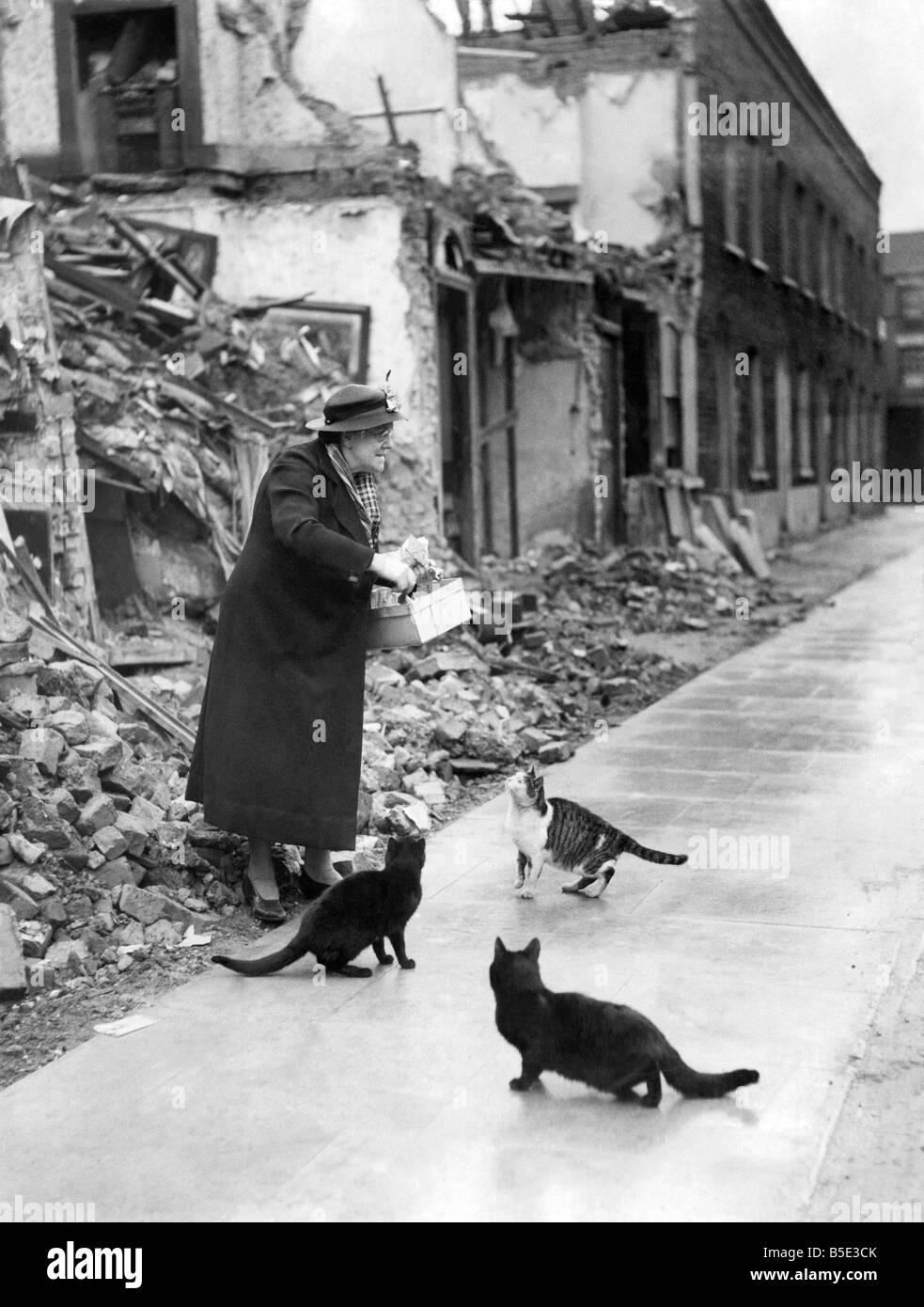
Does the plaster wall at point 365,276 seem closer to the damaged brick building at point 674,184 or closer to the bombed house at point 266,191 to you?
the bombed house at point 266,191

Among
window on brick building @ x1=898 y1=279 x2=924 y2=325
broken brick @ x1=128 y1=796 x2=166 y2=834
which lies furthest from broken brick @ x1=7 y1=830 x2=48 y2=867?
window on brick building @ x1=898 y1=279 x2=924 y2=325

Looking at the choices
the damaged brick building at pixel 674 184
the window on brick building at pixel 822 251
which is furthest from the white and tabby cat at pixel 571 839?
the window on brick building at pixel 822 251

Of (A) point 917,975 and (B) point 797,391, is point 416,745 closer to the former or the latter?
(A) point 917,975

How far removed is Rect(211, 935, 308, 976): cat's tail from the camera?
4.88 meters

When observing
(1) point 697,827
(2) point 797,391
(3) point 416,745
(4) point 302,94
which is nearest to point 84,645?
(3) point 416,745

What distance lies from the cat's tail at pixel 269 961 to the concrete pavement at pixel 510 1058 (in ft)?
0.19

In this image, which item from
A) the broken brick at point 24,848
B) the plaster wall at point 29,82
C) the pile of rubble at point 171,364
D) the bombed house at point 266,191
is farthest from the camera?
the plaster wall at point 29,82

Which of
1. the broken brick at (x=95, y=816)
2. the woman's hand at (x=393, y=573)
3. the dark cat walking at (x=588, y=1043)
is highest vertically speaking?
the woman's hand at (x=393, y=573)

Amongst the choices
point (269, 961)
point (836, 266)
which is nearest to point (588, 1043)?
point (269, 961)

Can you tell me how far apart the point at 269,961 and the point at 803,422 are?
27343mm

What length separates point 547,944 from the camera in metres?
5.24

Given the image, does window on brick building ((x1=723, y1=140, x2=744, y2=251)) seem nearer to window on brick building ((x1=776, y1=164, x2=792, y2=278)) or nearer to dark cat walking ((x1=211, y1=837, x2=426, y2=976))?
window on brick building ((x1=776, y1=164, x2=792, y2=278))

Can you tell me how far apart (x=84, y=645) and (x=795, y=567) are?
1613 cm

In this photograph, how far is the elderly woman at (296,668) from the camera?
17.5 feet
